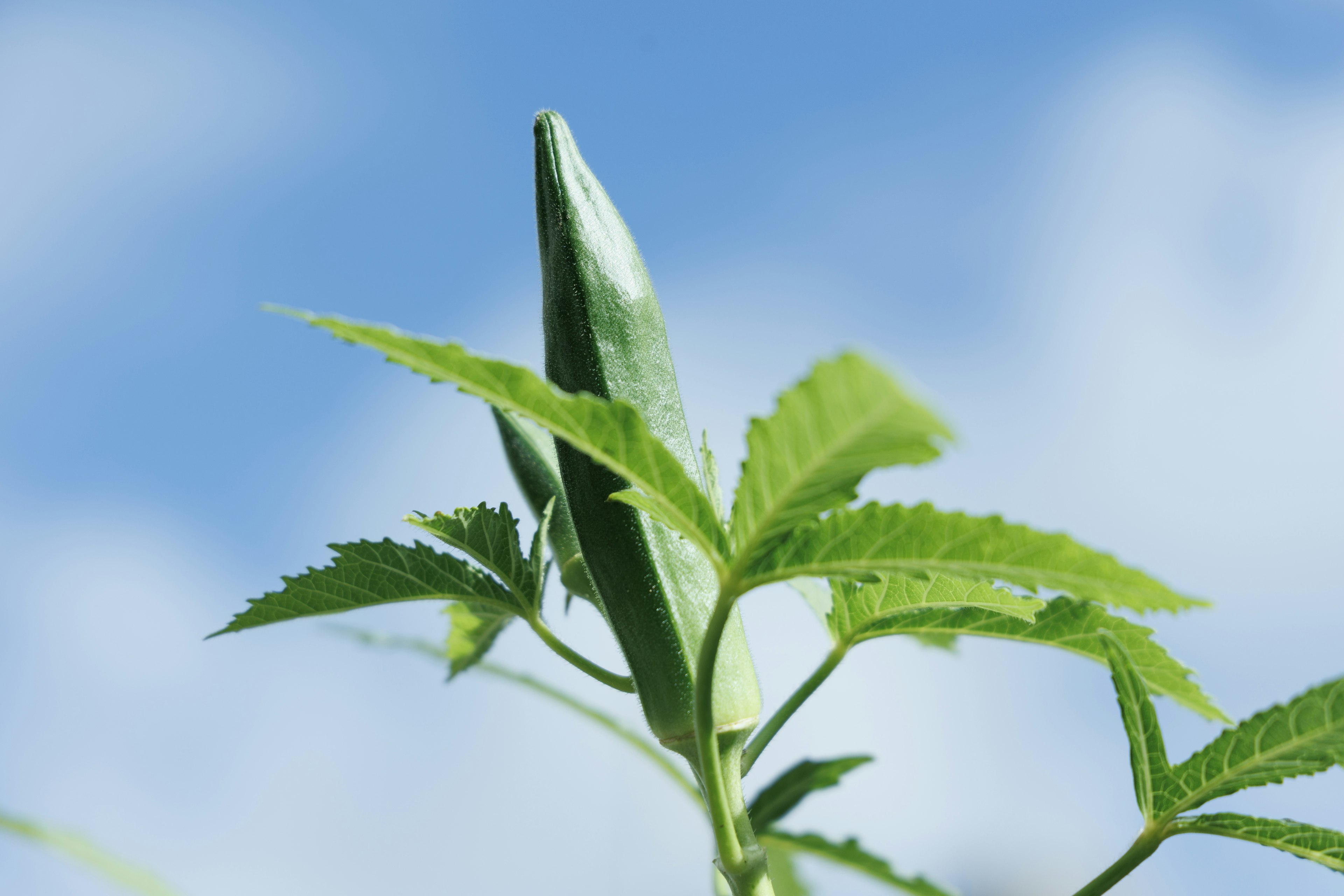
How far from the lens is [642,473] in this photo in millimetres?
649

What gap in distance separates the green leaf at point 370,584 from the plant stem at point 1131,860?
0.52m

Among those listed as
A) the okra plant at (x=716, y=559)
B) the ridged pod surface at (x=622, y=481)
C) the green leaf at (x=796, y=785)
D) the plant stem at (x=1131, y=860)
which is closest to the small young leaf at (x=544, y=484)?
the okra plant at (x=716, y=559)

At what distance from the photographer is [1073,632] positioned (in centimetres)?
85

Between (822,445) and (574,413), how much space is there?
15 cm

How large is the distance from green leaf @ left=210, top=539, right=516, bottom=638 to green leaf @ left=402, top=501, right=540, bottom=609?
2 cm

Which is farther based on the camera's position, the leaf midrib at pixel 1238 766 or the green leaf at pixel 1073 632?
the green leaf at pixel 1073 632

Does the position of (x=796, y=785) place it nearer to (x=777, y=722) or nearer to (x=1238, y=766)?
(x=777, y=722)

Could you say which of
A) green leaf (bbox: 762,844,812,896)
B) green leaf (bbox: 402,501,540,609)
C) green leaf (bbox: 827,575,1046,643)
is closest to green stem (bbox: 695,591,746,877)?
green leaf (bbox: 827,575,1046,643)

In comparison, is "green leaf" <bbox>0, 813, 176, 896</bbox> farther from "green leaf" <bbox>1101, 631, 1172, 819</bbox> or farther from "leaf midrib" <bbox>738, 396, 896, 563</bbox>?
"green leaf" <bbox>1101, 631, 1172, 819</bbox>

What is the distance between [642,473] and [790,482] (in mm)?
101

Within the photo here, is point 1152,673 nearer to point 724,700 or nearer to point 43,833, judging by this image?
point 724,700

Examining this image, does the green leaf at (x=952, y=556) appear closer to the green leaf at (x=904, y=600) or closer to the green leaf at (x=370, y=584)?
the green leaf at (x=904, y=600)

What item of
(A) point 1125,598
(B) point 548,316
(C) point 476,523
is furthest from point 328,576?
(A) point 1125,598

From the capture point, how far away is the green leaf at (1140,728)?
752mm
